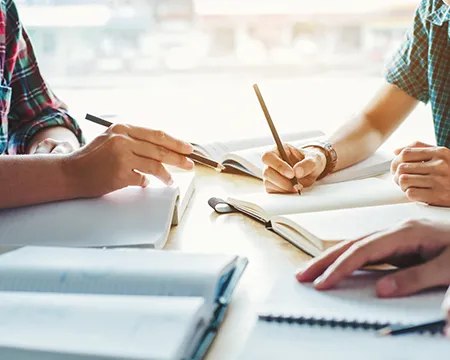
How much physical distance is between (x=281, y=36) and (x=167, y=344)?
1.85m

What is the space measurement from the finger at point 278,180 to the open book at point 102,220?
152 millimetres

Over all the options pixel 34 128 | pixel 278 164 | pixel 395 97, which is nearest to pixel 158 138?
pixel 278 164

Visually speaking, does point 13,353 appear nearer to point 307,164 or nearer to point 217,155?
point 307,164

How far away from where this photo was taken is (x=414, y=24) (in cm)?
147

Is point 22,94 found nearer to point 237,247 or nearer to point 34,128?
point 34,128

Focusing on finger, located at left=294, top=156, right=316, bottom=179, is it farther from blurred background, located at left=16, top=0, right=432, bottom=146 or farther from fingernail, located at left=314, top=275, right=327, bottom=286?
blurred background, located at left=16, top=0, right=432, bottom=146

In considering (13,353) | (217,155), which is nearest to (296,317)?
(13,353)

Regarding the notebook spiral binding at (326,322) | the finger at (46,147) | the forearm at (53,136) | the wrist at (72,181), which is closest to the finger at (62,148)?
the finger at (46,147)

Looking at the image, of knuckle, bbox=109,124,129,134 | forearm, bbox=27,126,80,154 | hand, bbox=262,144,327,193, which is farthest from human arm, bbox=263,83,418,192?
forearm, bbox=27,126,80,154

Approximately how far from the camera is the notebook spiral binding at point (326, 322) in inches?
21.9

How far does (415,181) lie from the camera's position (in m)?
0.99

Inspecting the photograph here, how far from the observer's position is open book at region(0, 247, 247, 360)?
1.65 feet

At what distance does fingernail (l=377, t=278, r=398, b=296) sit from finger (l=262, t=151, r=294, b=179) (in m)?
0.45

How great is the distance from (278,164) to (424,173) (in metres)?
0.24
